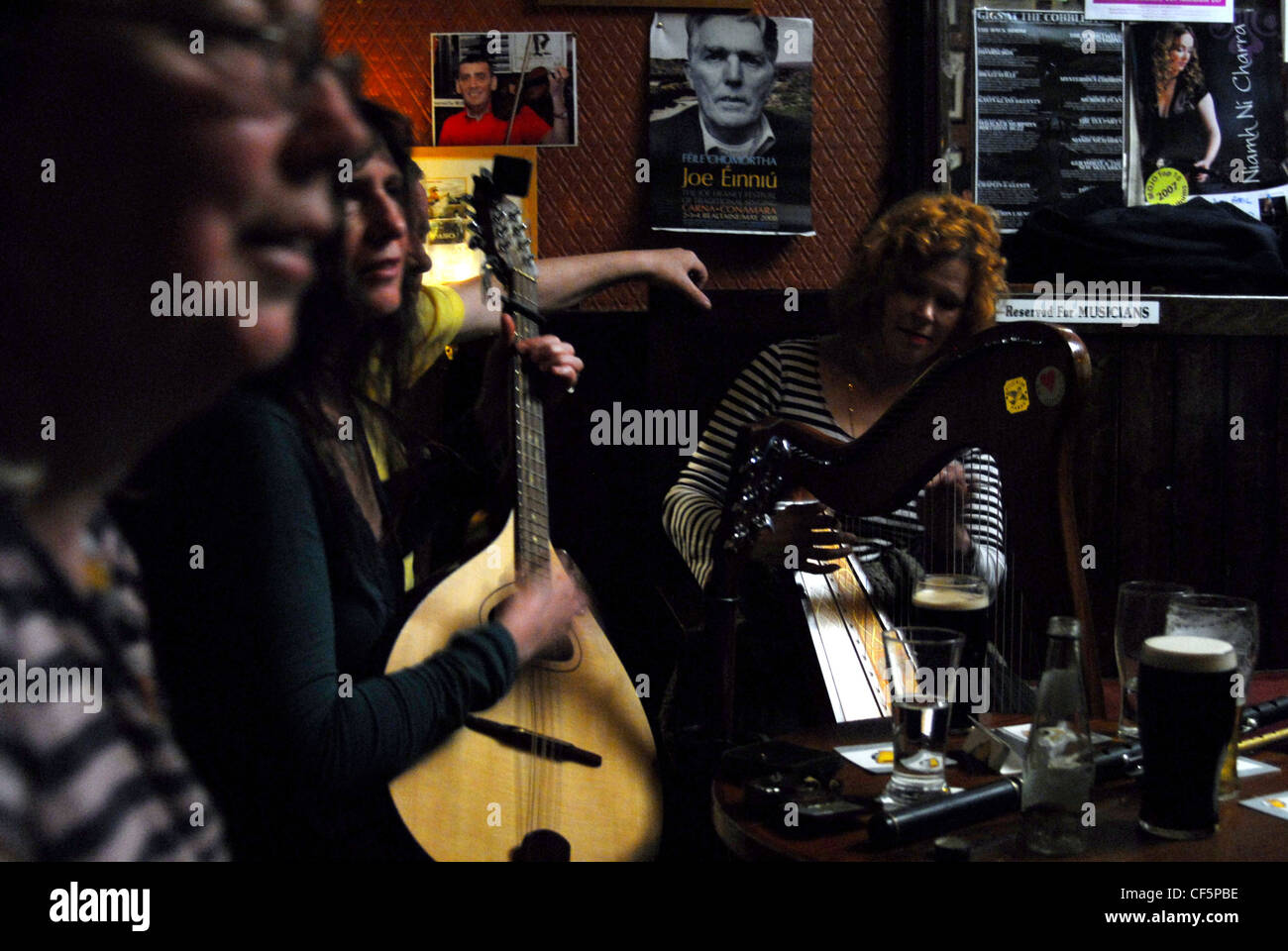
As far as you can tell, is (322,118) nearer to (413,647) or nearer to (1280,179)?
(413,647)

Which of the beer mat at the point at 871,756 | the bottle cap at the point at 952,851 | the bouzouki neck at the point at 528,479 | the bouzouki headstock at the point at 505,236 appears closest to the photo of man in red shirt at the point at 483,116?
the bouzouki headstock at the point at 505,236

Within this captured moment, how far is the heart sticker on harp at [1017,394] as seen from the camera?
105cm

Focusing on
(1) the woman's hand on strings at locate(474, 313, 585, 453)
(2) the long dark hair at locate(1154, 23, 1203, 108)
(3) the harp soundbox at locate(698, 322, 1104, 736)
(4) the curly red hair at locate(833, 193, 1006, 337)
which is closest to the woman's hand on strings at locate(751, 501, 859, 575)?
(3) the harp soundbox at locate(698, 322, 1104, 736)

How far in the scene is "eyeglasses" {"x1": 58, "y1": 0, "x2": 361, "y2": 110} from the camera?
80cm

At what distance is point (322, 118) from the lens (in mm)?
985

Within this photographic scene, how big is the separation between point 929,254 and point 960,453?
35.4 inches

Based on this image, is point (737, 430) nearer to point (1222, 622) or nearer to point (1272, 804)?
point (1222, 622)

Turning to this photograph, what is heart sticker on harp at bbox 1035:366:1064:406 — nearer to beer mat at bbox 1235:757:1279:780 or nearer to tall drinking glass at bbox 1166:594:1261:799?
tall drinking glass at bbox 1166:594:1261:799

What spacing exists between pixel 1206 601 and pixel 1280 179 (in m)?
1.64

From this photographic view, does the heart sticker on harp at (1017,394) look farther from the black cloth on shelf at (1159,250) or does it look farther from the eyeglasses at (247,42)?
the black cloth on shelf at (1159,250)

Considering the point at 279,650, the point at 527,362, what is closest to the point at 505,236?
the point at 527,362

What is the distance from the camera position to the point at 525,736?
114cm

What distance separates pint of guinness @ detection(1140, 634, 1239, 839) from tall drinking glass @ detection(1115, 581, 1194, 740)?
→ 0.66 feet
